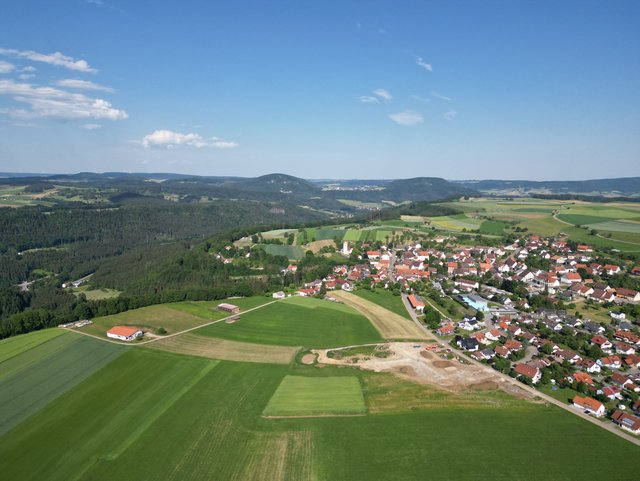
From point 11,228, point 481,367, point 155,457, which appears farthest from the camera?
point 11,228

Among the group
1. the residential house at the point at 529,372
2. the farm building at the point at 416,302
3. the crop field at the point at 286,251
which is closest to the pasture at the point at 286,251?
the crop field at the point at 286,251

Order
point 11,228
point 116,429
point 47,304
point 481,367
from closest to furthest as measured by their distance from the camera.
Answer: point 116,429 < point 481,367 < point 47,304 < point 11,228

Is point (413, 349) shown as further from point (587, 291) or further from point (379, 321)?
point (587, 291)

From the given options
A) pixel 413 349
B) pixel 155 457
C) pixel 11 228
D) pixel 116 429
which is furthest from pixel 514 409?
pixel 11 228

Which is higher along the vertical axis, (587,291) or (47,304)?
(587,291)

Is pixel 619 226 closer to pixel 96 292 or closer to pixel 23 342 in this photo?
pixel 23 342
